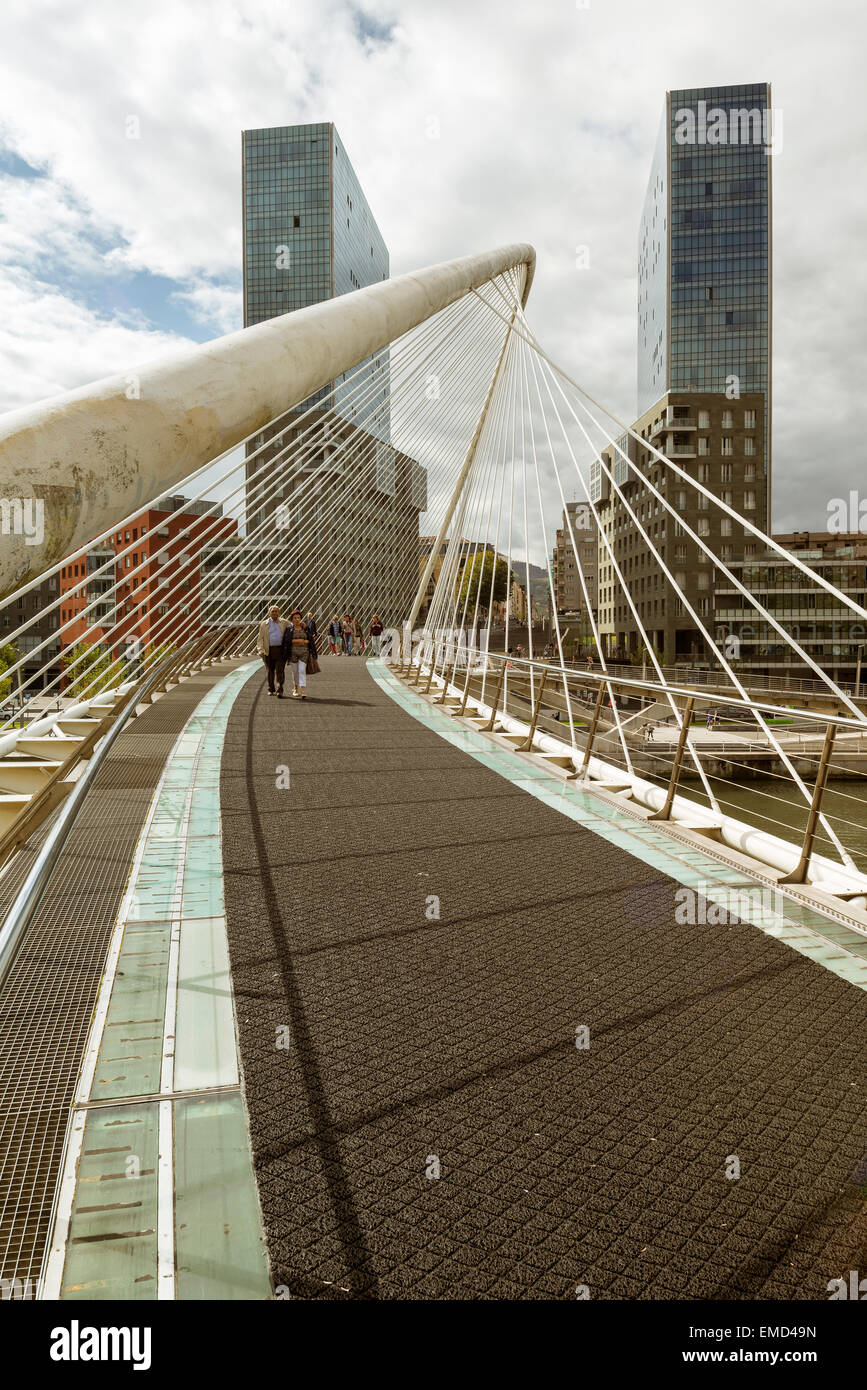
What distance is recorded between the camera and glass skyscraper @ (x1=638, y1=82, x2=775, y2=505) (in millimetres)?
85812

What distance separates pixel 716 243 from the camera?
87.6 meters

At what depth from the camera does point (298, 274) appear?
306ft

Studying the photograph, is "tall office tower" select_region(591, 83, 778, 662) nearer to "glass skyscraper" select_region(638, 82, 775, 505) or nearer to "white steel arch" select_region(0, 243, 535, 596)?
"glass skyscraper" select_region(638, 82, 775, 505)

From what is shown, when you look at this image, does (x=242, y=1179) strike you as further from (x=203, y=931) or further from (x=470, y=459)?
(x=470, y=459)

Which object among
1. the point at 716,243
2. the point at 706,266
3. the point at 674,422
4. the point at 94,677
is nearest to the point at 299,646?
the point at 94,677

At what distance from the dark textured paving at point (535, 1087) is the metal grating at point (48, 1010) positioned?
519 mm

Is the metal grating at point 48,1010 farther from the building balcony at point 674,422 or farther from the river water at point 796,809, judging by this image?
the building balcony at point 674,422

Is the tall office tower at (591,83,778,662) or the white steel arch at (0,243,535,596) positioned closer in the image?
the white steel arch at (0,243,535,596)

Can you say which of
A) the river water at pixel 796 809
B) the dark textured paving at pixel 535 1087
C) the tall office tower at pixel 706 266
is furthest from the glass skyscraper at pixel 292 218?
the dark textured paving at pixel 535 1087

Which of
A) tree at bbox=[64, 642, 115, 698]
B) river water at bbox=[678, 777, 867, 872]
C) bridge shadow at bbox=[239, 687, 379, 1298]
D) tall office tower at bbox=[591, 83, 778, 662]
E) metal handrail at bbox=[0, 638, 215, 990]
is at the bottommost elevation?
river water at bbox=[678, 777, 867, 872]

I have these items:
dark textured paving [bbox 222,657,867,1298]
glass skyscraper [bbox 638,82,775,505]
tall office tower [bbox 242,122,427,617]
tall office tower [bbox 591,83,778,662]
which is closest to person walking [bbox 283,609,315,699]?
tall office tower [bbox 242,122,427,617]

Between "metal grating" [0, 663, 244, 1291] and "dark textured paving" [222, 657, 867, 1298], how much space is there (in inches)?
20.4

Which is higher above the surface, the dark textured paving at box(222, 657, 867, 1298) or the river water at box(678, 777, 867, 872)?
the dark textured paving at box(222, 657, 867, 1298)

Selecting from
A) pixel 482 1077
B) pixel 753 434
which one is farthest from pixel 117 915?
pixel 753 434
